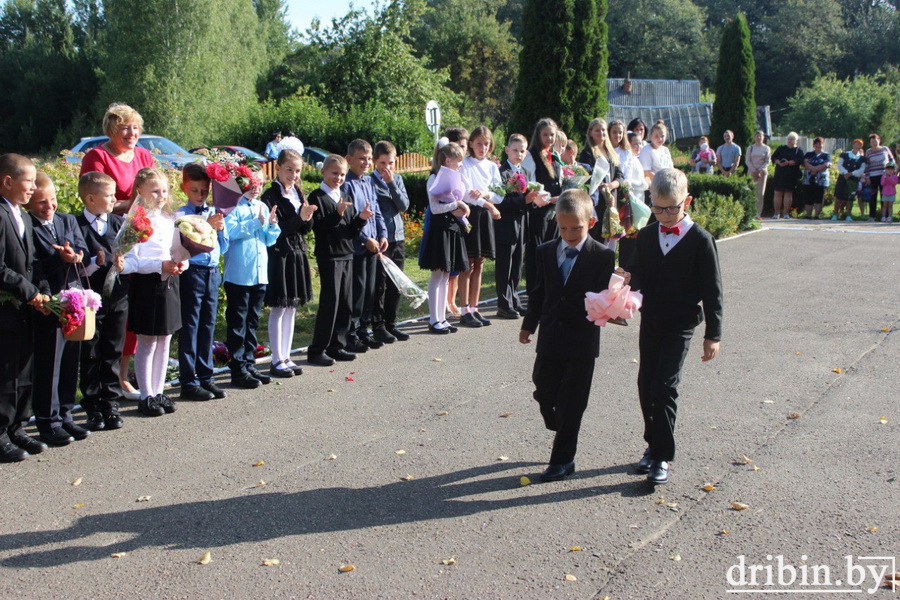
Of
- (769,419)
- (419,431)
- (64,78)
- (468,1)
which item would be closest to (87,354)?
(419,431)

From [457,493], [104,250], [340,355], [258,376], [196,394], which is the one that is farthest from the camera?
[340,355]

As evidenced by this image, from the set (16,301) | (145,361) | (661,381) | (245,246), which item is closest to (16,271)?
(16,301)

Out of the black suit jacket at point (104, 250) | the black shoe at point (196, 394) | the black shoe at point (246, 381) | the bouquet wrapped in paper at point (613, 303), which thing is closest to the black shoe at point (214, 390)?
the black shoe at point (196, 394)

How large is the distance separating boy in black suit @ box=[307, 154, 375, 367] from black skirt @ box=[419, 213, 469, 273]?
4.43ft

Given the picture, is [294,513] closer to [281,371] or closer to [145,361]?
[145,361]

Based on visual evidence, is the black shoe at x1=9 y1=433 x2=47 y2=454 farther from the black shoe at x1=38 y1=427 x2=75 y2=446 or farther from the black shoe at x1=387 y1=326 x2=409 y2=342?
the black shoe at x1=387 y1=326 x2=409 y2=342

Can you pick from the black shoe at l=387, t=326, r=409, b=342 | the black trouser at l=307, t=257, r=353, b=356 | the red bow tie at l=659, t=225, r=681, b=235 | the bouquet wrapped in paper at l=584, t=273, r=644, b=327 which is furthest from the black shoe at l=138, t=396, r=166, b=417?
the red bow tie at l=659, t=225, r=681, b=235

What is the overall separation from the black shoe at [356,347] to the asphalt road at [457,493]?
60cm

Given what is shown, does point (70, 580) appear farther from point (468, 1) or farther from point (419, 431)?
point (468, 1)

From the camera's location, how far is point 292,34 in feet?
244

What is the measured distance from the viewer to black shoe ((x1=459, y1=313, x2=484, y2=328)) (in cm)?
1011

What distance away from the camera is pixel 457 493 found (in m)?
5.37

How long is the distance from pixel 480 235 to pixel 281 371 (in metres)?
3.34

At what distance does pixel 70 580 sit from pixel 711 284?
395 centimetres
